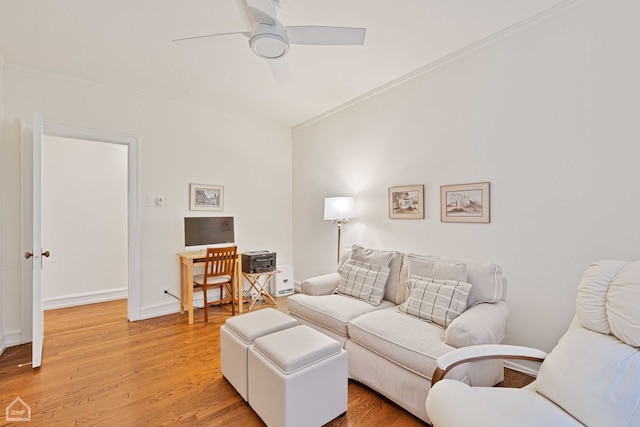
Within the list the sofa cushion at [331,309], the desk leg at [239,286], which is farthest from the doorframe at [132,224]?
the sofa cushion at [331,309]

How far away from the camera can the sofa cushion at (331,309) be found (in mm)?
2387

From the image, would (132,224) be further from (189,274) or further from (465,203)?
(465,203)

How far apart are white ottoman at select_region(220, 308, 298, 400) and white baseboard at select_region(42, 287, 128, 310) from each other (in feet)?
10.5

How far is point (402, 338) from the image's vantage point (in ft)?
6.35

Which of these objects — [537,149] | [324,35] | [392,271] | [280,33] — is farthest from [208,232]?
[537,149]

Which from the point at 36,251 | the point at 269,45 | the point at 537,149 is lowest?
the point at 36,251

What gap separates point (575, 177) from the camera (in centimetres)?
209

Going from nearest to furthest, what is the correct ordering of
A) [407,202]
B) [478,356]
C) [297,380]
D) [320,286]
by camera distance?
[478,356]
[297,380]
[320,286]
[407,202]

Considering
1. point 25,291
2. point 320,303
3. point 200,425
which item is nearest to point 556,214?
point 320,303

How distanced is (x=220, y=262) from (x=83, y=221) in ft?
7.85

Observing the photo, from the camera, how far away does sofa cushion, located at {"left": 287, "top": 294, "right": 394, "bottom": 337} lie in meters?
2.39

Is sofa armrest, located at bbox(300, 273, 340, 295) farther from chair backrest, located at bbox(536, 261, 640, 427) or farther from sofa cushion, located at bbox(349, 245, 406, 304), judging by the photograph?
chair backrest, located at bbox(536, 261, 640, 427)

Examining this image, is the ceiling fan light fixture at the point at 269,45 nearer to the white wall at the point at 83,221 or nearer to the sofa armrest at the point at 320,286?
the sofa armrest at the point at 320,286

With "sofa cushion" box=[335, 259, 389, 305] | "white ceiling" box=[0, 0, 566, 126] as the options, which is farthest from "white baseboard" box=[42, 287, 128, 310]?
"sofa cushion" box=[335, 259, 389, 305]
